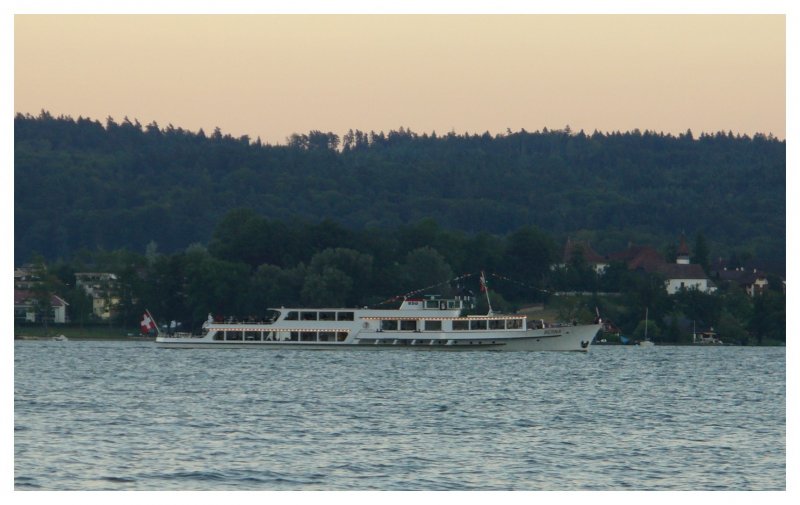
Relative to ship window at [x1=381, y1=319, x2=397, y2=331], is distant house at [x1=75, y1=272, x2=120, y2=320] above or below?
above

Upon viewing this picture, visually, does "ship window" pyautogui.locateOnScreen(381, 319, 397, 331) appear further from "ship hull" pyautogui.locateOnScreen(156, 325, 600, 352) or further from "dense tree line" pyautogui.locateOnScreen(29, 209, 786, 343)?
"dense tree line" pyautogui.locateOnScreen(29, 209, 786, 343)

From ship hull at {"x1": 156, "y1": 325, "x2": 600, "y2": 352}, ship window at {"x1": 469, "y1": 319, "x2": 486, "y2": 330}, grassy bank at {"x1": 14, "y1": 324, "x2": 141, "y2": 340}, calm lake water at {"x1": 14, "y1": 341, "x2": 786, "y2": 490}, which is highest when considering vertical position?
grassy bank at {"x1": 14, "y1": 324, "x2": 141, "y2": 340}

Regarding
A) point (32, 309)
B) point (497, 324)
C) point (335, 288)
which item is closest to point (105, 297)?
point (32, 309)

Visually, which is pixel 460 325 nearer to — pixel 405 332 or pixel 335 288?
pixel 405 332

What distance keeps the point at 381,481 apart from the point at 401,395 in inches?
1199

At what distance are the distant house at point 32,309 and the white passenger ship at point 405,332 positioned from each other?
53.8 m

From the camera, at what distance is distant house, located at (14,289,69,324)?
17606cm

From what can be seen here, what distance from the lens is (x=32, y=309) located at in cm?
17662

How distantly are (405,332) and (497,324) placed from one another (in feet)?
22.8

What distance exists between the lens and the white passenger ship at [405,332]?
4744 inches

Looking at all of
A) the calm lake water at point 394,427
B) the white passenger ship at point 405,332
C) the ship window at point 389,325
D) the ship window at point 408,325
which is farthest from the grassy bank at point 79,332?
the calm lake water at point 394,427

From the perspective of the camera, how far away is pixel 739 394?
78.3 meters

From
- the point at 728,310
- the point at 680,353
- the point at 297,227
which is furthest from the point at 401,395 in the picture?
the point at 297,227

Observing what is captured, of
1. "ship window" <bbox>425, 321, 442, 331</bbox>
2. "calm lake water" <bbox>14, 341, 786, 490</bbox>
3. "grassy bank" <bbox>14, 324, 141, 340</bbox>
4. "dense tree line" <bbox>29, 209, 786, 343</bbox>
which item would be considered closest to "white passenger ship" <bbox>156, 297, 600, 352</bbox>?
"ship window" <bbox>425, 321, 442, 331</bbox>
